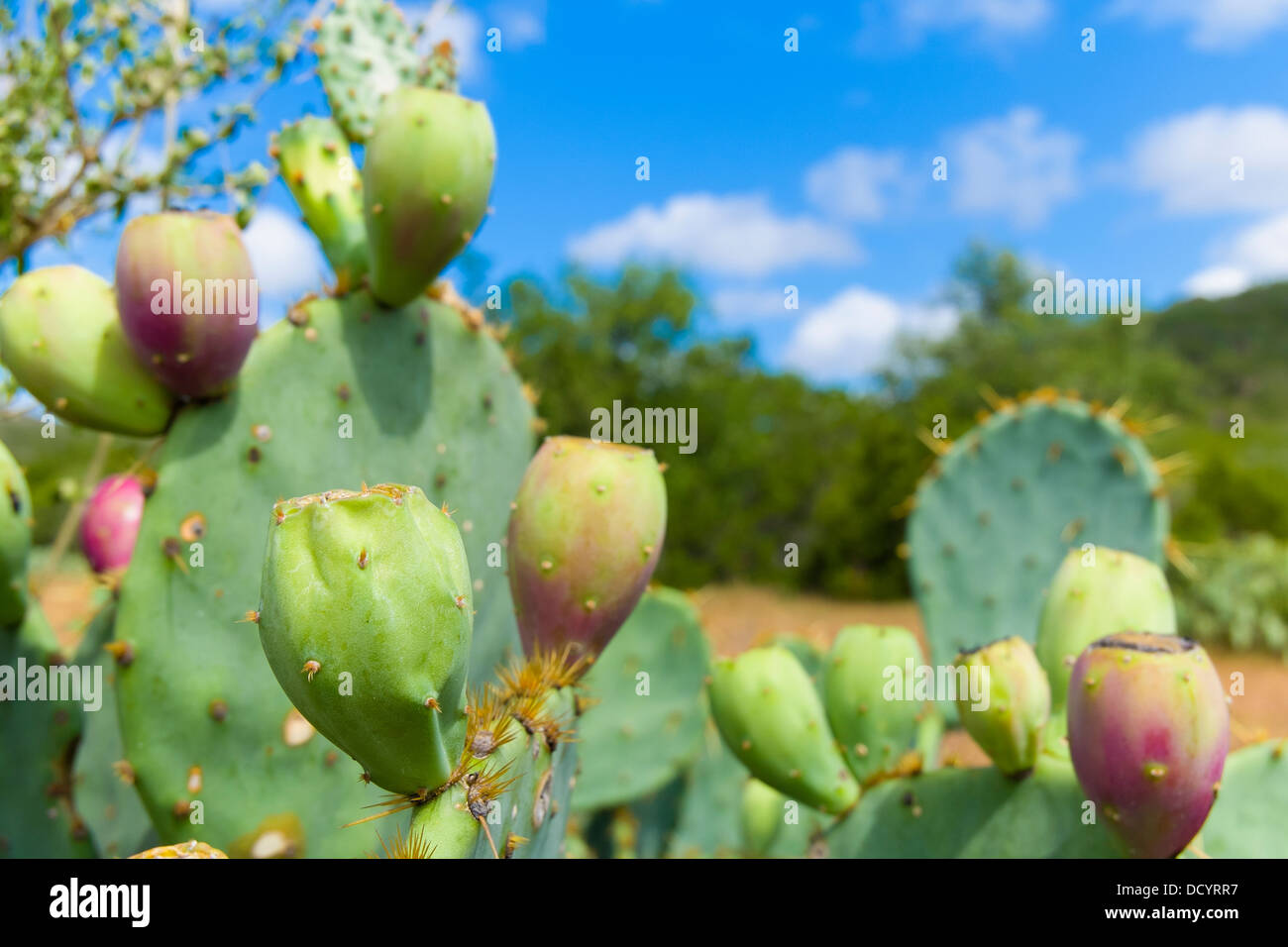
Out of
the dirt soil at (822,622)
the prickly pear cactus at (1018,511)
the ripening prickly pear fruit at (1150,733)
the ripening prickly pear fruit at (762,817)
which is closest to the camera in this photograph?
the ripening prickly pear fruit at (1150,733)

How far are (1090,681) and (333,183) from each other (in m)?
1.27

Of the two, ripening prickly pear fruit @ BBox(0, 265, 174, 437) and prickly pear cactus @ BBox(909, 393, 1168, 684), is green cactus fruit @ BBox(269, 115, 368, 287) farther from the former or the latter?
prickly pear cactus @ BBox(909, 393, 1168, 684)

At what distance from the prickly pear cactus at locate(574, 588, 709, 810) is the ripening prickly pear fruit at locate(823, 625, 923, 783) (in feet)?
4.26

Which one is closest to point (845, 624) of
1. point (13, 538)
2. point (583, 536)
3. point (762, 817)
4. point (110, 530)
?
point (762, 817)

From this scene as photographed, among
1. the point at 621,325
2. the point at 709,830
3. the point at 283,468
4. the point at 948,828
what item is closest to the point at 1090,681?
the point at 948,828

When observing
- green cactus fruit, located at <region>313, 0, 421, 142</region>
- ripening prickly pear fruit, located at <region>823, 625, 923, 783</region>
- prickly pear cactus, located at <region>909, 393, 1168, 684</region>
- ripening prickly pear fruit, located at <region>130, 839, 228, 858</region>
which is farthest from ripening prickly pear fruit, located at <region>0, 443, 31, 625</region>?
prickly pear cactus, located at <region>909, 393, 1168, 684</region>

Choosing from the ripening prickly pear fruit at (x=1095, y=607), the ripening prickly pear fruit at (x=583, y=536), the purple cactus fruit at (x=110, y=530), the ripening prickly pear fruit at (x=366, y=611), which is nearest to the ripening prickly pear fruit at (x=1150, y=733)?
the ripening prickly pear fruit at (x=1095, y=607)

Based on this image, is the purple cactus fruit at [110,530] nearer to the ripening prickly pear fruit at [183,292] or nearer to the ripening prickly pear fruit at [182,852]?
the ripening prickly pear fruit at [183,292]

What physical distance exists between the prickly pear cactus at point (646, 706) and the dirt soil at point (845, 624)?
1.73 m

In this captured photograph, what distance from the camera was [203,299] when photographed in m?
1.20

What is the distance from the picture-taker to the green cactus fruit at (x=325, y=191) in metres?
1.49

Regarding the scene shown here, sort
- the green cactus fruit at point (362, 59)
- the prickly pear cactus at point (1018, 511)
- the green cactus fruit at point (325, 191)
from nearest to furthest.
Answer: the green cactus fruit at point (325, 191), the green cactus fruit at point (362, 59), the prickly pear cactus at point (1018, 511)

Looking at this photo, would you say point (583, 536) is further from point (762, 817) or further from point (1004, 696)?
point (762, 817)
